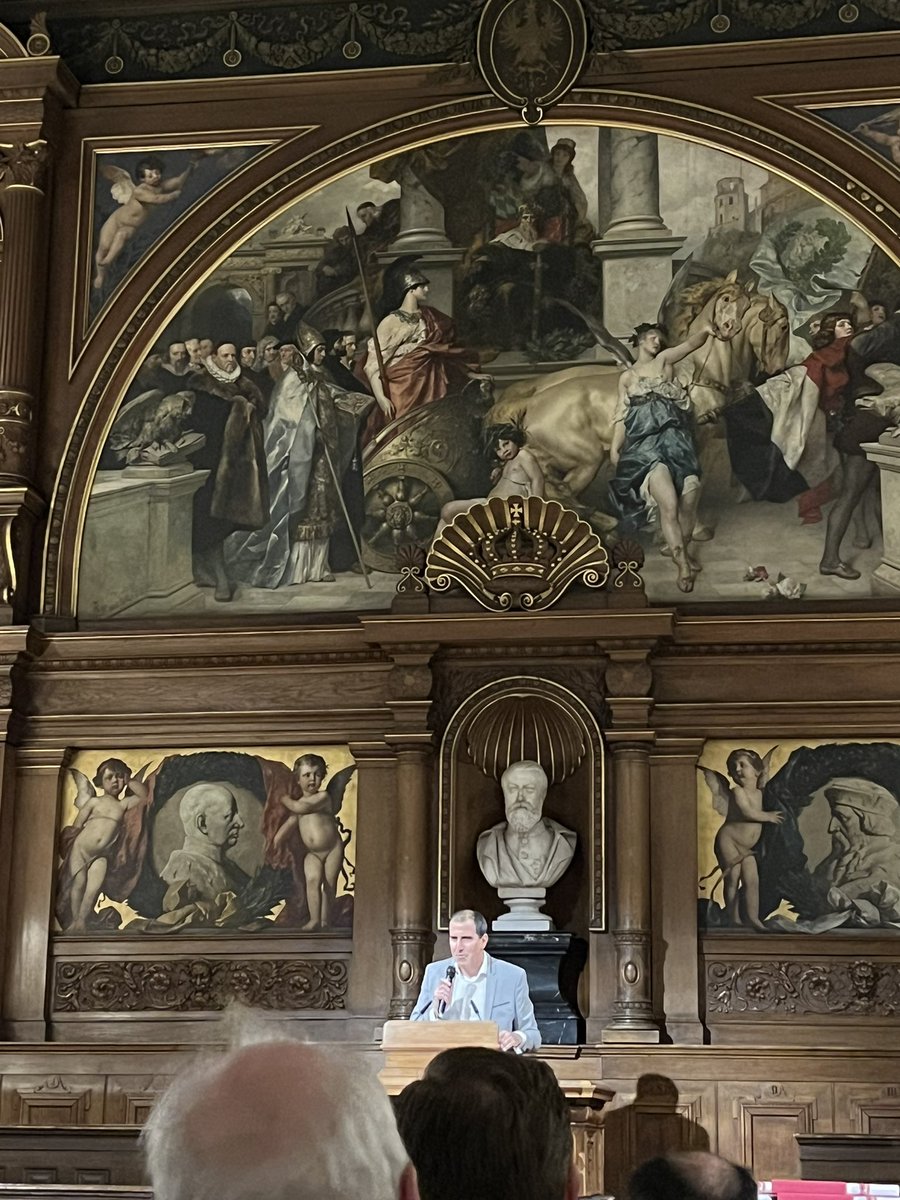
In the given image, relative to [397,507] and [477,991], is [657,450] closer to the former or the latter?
[397,507]

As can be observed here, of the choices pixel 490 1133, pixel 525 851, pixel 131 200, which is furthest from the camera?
pixel 131 200

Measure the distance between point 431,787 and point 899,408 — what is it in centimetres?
404

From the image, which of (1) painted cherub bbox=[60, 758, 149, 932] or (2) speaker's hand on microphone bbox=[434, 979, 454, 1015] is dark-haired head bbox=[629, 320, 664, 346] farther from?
(2) speaker's hand on microphone bbox=[434, 979, 454, 1015]

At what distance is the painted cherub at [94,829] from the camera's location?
12305mm

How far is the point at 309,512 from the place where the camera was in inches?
504

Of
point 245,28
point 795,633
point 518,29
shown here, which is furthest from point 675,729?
point 245,28

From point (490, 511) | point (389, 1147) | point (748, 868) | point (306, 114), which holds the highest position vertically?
point (306, 114)

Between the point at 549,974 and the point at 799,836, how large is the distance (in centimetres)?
183

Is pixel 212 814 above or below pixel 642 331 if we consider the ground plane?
below

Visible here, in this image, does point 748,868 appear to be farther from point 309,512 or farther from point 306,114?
point 306,114

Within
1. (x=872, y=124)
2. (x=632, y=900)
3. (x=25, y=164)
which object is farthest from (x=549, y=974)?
(x=25, y=164)

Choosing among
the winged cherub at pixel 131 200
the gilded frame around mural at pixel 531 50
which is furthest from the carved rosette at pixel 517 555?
the winged cherub at pixel 131 200

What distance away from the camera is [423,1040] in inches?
343

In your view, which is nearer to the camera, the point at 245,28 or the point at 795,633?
the point at 795,633
